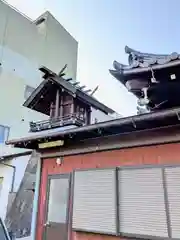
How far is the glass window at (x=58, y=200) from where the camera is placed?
197 inches

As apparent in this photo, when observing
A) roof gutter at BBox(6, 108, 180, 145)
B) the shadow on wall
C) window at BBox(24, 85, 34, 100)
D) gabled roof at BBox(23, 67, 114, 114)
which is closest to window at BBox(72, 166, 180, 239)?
roof gutter at BBox(6, 108, 180, 145)

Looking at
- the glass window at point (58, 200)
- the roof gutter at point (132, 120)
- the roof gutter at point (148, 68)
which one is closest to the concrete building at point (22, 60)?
the glass window at point (58, 200)

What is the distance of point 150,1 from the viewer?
773 cm

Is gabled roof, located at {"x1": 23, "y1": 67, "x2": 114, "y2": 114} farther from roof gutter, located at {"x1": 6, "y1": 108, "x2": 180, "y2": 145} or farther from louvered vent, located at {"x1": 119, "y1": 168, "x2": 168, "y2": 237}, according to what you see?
louvered vent, located at {"x1": 119, "y1": 168, "x2": 168, "y2": 237}

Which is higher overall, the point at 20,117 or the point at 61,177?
the point at 20,117

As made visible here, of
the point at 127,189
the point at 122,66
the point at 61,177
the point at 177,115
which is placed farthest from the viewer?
the point at 61,177

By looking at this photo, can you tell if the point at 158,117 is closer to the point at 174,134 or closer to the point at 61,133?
the point at 174,134

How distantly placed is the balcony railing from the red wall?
6.00 feet

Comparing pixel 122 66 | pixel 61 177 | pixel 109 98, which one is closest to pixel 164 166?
pixel 122 66

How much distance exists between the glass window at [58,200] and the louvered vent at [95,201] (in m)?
0.32

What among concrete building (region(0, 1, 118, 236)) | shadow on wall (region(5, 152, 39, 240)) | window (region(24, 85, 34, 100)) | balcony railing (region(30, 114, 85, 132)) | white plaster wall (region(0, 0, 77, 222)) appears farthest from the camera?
window (region(24, 85, 34, 100))

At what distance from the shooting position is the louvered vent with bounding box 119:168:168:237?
3.79 meters

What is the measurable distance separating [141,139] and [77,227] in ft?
6.60

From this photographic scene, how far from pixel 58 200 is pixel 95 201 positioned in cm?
101
